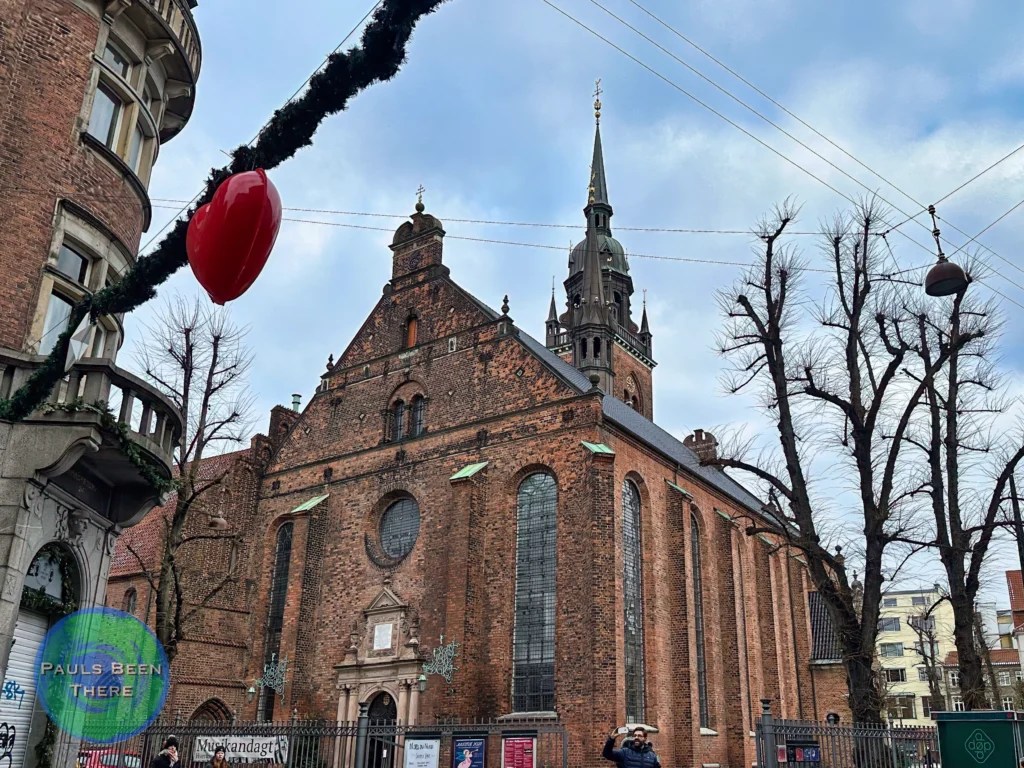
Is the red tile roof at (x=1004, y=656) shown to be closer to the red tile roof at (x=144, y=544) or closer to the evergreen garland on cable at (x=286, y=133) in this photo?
the red tile roof at (x=144, y=544)

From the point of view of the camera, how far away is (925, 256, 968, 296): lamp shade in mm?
12781

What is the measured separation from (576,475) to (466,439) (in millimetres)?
4135

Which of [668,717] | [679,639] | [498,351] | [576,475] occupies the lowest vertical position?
[668,717]

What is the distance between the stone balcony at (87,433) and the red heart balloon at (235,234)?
6728 mm

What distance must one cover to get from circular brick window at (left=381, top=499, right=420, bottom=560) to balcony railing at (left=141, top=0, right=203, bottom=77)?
1504 cm

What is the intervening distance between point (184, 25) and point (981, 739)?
16914 mm

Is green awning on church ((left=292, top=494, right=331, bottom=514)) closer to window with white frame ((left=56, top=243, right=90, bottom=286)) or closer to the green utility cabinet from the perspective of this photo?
window with white frame ((left=56, top=243, right=90, bottom=286))

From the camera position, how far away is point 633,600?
25188 mm

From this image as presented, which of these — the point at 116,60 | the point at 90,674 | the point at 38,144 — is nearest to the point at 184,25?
the point at 116,60

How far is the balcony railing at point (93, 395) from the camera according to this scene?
11266 millimetres

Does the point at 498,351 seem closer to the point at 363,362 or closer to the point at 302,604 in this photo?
the point at 363,362

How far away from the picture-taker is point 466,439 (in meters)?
26.9

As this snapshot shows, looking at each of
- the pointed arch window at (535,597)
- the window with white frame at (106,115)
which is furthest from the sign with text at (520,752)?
the window with white frame at (106,115)

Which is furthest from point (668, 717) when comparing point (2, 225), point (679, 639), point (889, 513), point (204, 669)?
point (2, 225)
